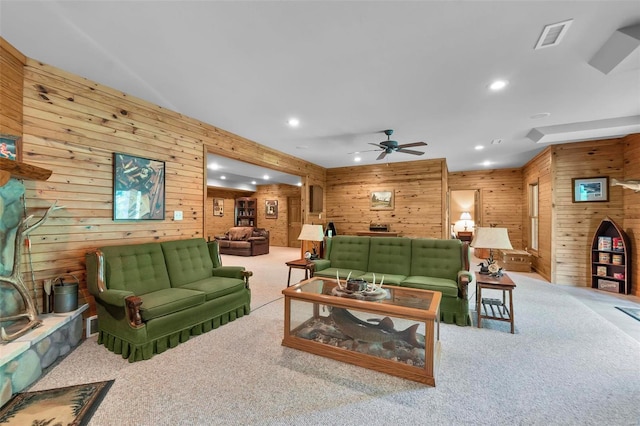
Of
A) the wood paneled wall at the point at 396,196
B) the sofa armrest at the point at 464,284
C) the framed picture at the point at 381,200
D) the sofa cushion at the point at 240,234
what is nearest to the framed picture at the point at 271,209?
the sofa cushion at the point at 240,234

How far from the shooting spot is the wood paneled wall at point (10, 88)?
242 centimetres

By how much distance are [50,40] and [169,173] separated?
1.77 m

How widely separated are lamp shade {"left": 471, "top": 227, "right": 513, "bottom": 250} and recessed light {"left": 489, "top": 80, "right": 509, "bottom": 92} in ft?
5.49

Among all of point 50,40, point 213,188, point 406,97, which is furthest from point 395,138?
point 213,188

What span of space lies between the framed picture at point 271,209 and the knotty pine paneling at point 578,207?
8.88 m

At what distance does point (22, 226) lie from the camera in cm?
240

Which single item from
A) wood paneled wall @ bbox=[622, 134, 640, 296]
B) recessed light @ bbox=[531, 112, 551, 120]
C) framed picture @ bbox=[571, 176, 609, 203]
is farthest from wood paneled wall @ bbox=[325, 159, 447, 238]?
wood paneled wall @ bbox=[622, 134, 640, 296]

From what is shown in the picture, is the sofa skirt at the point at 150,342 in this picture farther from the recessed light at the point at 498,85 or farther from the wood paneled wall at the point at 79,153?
the recessed light at the point at 498,85

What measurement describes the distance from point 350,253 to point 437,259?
1.31 metres

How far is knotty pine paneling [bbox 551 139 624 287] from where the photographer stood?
16.9ft

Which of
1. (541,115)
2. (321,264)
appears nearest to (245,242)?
(321,264)

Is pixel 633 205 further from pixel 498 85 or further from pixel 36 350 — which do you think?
pixel 36 350

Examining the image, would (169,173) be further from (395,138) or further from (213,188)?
(213,188)

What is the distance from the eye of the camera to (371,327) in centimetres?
276
